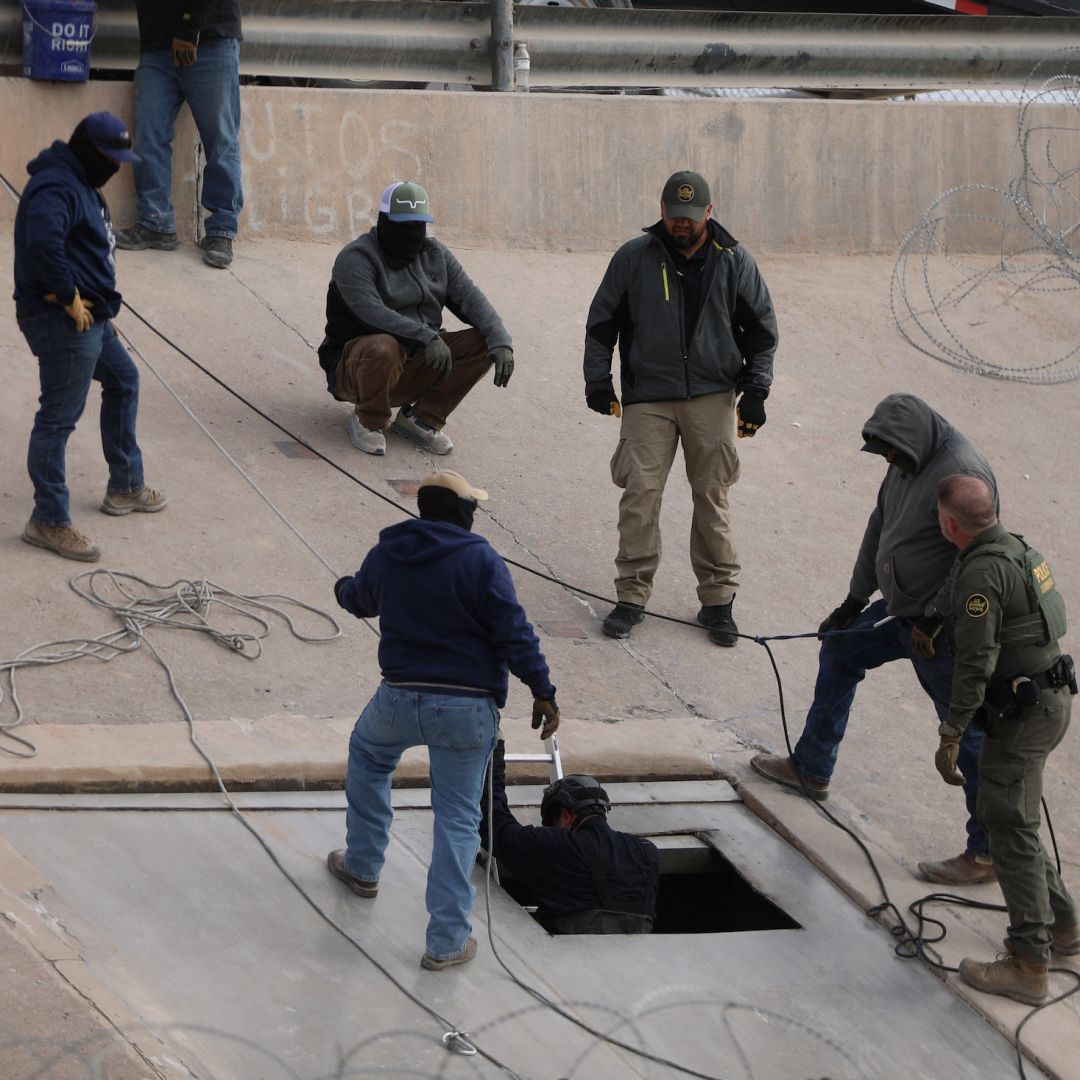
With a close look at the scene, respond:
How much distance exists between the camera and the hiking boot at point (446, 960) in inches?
180

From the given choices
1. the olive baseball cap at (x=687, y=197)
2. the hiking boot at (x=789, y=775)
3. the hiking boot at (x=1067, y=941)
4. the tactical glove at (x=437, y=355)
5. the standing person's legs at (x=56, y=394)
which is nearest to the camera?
the hiking boot at (x=1067, y=941)

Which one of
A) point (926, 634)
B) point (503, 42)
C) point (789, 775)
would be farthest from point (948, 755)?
point (503, 42)

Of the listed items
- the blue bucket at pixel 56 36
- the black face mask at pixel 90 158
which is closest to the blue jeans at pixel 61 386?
the black face mask at pixel 90 158

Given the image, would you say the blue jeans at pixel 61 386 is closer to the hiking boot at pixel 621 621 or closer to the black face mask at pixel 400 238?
the black face mask at pixel 400 238

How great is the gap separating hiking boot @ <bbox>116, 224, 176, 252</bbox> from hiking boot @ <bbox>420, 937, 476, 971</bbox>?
240 inches

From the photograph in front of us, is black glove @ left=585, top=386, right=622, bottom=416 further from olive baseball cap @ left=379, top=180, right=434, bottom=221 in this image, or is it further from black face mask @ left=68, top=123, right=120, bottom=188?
black face mask @ left=68, top=123, right=120, bottom=188

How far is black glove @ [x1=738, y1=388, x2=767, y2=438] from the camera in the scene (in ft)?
22.5

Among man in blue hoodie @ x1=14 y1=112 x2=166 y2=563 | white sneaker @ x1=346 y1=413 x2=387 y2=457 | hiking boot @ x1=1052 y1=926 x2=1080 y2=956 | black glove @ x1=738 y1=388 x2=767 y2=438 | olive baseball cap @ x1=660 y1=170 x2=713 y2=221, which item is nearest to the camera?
hiking boot @ x1=1052 y1=926 x2=1080 y2=956

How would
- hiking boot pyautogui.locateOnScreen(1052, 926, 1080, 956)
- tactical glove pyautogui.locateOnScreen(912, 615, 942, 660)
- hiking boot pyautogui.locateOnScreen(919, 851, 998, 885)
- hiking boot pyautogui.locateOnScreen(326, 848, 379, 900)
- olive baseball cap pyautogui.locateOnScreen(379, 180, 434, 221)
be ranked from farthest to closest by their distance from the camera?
1. olive baseball cap pyautogui.locateOnScreen(379, 180, 434, 221)
2. hiking boot pyautogui.locateOnScreen(919, 851, 998, 885)
3. tactical glove pyautogui.locateOnScreen(912, 615, 942, 660)
4. hiking boot pyautogui.locateOnScreen(1052, 926, 1080, 956)
5. hiking boot pyautogui.locateOnScreen(326, 848, 379, 900)

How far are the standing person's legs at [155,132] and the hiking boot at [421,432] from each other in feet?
7.69

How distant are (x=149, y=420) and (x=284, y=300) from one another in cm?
170

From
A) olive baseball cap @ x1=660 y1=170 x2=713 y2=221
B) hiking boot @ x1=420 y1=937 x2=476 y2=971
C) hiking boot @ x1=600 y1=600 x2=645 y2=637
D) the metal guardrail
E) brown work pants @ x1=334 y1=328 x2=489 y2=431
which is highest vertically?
the metal guardrail

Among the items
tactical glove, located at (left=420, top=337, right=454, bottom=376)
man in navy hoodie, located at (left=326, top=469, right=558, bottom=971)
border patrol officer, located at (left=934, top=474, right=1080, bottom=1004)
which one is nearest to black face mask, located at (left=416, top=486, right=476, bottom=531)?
man in navy hoodie, located at (left=326, top=469, right=558, bottom=971)

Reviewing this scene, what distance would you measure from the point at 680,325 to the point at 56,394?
2.68 metres
